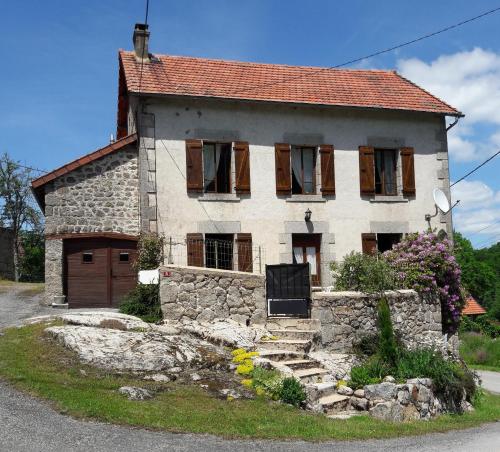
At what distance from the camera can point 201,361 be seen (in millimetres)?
9680

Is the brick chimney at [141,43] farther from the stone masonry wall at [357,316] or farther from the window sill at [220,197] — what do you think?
the stone masonry wall at [357,316]

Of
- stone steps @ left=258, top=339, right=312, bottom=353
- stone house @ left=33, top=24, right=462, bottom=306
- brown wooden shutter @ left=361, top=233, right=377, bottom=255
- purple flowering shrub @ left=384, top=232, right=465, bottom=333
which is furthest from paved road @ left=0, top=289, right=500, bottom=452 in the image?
brown wooden shutter @ left=361, top=233, right=377, bottom=255

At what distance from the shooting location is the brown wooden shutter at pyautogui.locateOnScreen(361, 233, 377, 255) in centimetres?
1711

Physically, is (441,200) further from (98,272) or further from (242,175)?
(98,272)

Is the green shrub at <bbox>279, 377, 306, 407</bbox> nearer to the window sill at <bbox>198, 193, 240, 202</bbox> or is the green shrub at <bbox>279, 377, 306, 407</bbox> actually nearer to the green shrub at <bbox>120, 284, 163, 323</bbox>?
the green shrub at <bbox>120, 284, 163, 323</bbox>

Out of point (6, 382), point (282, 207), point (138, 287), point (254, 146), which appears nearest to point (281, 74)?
point (254, 146)

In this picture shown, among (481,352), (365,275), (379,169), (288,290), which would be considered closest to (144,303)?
(288,290)

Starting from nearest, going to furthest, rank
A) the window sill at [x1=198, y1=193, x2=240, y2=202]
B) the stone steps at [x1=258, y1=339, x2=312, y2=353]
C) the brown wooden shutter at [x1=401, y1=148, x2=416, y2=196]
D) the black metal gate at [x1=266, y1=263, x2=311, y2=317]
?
1. the stone steps at [x1=258, y1=339, x2=312, y2=353]
2. the black metal gate at [x1=266, y1=263, x2=311, y2=317]
3. the window sill at [x1=198, y1=193, x2=240, y2=202]
4. the brown wooden shutter at [x1=401, y1=148, x2=416, y2=196]

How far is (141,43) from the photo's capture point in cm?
1736

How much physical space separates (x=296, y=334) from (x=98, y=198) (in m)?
6.61

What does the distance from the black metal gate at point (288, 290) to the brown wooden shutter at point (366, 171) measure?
5.14 meters

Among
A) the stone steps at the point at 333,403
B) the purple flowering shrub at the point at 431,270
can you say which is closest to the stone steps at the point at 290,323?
the purple flowering shrub at the point at 431,270

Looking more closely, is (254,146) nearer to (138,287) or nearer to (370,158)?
(370,158)

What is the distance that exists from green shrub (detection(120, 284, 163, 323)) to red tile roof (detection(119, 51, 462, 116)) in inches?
210
